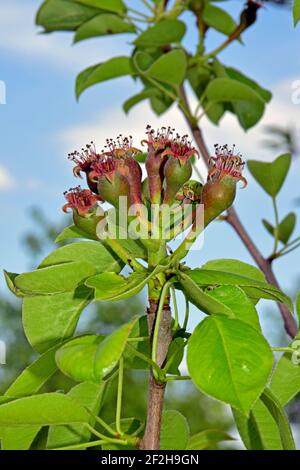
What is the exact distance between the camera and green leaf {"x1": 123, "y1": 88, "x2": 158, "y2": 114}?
1974 millimetres

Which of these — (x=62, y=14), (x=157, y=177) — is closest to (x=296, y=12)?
(x=157, y=177)

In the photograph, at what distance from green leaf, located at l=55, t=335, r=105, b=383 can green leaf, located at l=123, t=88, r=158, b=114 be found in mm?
1309

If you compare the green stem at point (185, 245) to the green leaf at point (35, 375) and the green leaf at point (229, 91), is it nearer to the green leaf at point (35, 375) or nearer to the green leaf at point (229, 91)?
the green leaf at point (35, 375)

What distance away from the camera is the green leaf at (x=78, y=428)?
0.94m

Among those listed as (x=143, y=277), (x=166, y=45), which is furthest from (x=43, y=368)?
(x=166, y=45)

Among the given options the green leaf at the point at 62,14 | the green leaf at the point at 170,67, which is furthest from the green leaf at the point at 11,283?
the green leaf at the point at 62,14

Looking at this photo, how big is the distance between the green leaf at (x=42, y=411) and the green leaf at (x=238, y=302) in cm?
19

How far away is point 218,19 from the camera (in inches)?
76.5

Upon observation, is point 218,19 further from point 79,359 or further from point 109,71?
point 79,359

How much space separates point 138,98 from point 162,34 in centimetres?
27

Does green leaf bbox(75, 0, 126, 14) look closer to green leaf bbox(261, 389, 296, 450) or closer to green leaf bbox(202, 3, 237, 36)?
green leaf bbox(202, 3, 237, 36)

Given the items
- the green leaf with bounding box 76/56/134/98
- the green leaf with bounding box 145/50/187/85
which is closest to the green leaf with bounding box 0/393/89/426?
the green leaf with bounding box 145/50/187/85
